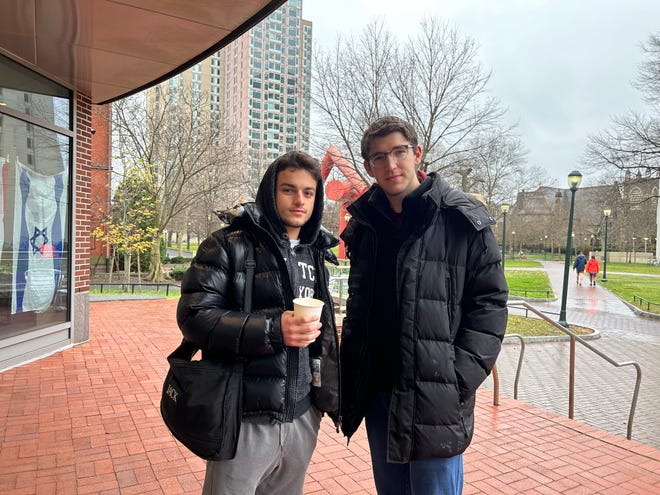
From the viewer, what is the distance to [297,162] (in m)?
1.81

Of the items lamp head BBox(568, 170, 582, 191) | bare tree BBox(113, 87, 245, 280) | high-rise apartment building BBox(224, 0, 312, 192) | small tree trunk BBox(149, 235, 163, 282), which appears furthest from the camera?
high-rise apartment building BBox(224, 0, 312, 192)

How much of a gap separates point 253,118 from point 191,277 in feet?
305

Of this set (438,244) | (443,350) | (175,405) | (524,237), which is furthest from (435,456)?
(524,237)

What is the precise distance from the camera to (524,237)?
6053 cm

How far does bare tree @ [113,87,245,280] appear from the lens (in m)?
17.8

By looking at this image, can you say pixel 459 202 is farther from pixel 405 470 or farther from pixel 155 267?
pixel 155 267

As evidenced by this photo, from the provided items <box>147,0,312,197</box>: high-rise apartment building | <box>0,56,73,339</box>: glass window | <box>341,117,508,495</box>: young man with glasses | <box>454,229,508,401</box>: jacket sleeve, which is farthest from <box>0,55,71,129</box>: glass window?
<box>147,0,312,197</box>: high-rise apartment building

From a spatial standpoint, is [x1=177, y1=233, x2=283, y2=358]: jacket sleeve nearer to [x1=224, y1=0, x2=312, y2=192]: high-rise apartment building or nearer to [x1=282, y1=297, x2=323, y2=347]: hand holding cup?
[x1=282, y1=297, x2=323, y2=347]: hand holding cup

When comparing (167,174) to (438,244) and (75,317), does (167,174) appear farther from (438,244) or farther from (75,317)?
(438,244)

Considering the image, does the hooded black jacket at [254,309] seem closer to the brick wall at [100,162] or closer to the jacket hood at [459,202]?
the jacket hood at [459,202]

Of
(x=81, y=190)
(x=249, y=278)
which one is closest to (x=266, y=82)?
(x=81, y=190)

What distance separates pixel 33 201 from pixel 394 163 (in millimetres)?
5500

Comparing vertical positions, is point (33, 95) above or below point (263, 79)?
below

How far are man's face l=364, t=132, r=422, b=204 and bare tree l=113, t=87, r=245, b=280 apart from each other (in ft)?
55.0
